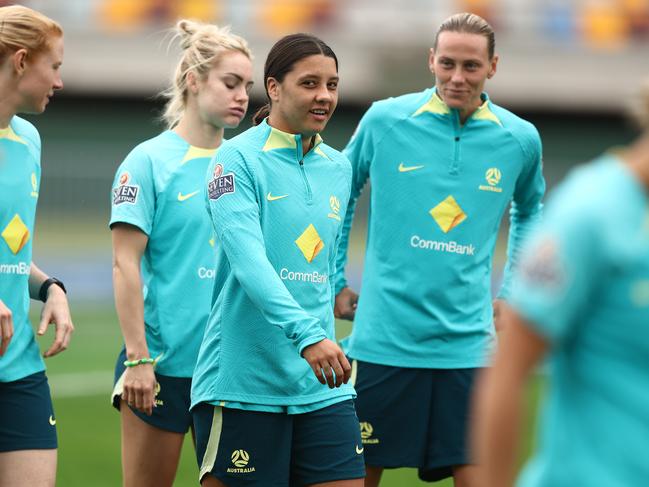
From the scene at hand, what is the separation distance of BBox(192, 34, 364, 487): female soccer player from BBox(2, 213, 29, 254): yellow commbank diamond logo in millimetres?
780

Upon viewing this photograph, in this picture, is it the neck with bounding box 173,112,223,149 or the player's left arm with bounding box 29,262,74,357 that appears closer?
the player's left arm with bounding box 29,262,74,357

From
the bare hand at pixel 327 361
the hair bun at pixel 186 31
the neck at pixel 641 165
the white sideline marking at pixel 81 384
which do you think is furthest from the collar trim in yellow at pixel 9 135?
the white sideline marking at pixel 81 384

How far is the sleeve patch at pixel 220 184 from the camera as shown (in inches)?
173

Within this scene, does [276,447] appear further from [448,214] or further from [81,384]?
[81,384]

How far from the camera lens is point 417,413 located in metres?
5.40

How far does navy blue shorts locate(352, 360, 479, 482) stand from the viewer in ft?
17.7

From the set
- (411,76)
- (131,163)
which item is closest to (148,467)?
(131,163)

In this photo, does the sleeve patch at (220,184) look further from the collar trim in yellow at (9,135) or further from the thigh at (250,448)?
the collar trim in yellow at (9,135)

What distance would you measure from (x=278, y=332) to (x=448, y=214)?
124 cm

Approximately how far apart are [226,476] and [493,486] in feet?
6.90

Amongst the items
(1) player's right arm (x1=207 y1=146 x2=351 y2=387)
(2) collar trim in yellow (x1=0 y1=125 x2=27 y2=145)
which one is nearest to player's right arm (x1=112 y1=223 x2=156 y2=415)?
(2) collar trim in yellow (x1=0 y1=125 x2=27 y2=145)

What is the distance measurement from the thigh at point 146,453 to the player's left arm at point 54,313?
73 centimetres

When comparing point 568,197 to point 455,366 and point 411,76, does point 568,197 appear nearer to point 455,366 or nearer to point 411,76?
point 455,366

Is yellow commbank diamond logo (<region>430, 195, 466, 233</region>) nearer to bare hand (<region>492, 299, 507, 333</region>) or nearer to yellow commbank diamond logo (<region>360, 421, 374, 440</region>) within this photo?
bare hand (<region>492, 299, 507, 333</region>)
